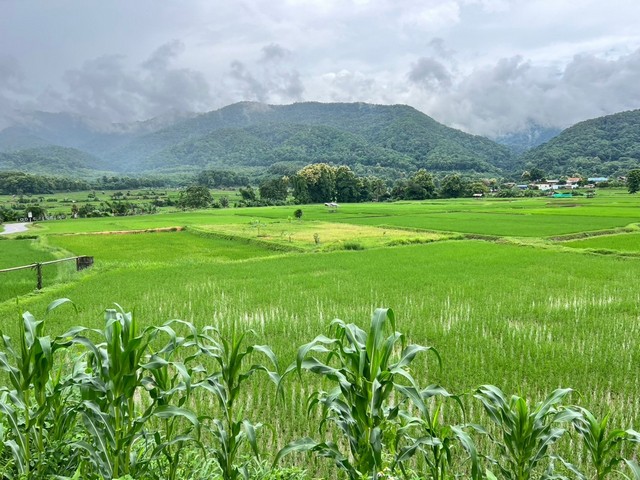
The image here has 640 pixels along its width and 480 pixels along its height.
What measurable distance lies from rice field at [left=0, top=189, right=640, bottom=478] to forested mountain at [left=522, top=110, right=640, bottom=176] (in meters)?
121

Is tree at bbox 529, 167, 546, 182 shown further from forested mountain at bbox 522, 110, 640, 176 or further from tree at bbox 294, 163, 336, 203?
tree at bbox 294, 163, 336, 203

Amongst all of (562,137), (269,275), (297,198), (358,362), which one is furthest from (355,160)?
(358,362)

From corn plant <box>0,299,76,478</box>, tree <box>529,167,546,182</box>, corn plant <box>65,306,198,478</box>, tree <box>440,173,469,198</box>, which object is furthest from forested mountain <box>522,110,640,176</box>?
corn plant <box>0,299,76,478</box>

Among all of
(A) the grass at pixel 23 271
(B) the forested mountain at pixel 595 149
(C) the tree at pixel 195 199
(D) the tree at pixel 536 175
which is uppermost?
(B) the forested mountain at pixel 595 149

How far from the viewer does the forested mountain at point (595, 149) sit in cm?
12481

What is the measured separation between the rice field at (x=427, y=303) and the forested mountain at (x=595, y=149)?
121293 millimetres

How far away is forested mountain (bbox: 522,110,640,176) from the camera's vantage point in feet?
409

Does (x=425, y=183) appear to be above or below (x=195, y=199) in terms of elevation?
above

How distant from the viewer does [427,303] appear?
10625mm

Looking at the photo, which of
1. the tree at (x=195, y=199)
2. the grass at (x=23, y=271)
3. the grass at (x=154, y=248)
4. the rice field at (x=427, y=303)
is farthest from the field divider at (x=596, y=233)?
the tree at (x=195, y=199)

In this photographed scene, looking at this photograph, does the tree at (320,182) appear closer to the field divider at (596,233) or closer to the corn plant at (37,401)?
the field divider at (596,233)

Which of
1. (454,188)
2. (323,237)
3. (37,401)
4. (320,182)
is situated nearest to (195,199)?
(320,182)

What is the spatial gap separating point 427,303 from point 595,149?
156712 millimetres

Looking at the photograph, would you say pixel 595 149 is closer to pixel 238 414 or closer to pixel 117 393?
pixel 238 414
